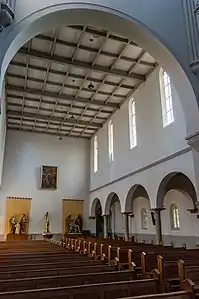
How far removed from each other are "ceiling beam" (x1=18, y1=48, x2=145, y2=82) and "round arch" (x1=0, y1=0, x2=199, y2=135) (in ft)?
22.5

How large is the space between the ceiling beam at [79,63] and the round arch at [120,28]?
270 inches

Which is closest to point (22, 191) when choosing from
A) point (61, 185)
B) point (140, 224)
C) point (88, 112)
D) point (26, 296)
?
point (61, 185)

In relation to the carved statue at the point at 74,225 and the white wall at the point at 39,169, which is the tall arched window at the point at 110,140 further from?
the carved statue at the point at 74,225

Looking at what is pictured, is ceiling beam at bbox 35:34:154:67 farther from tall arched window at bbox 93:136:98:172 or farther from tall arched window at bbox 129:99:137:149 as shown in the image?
tall arched window at bbox 93:136:98:172

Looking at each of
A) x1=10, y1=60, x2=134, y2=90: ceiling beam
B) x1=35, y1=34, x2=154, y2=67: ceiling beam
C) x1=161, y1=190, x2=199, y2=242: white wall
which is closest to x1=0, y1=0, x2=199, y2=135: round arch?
x1=35, y1=34, x2=154, y2=67: ceiling beam

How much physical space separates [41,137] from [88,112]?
4.89 meters

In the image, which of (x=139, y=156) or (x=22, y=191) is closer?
(x=139, y=156)

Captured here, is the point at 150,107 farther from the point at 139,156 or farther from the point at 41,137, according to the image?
the point at 41,137

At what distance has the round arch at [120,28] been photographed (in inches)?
200

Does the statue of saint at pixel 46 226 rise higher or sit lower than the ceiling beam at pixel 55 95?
lower

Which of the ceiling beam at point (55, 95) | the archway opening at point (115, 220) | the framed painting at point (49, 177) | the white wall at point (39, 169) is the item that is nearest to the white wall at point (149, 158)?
the ceiling beam at point (55, 95)

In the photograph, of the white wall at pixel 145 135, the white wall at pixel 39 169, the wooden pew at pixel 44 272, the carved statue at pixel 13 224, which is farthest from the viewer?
the white wall at pixel 39 169

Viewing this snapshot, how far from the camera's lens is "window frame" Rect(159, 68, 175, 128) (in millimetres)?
11770

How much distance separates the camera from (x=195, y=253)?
23.9ft
